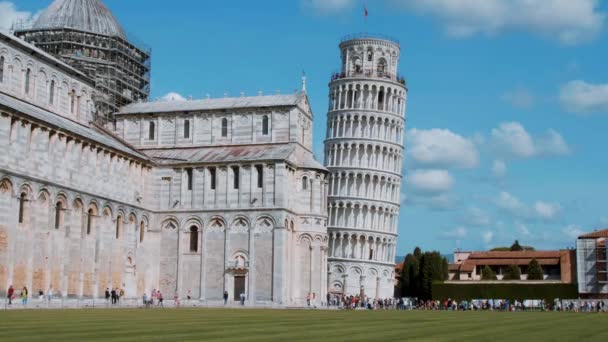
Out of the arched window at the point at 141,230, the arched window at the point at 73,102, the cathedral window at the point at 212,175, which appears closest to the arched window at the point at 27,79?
the arched window at the point at 73,102

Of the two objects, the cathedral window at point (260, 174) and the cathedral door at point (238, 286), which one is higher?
the cathedral window at point (260, 174)

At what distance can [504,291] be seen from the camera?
270 ft

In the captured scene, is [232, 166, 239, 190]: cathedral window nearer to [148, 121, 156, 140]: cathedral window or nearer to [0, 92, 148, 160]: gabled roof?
[0, 92, 148, 160]: gabled roof

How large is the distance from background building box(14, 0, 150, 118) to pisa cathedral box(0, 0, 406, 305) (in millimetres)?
109

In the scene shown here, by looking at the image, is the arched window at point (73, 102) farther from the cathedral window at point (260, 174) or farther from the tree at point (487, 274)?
the tree at point (487, 274)

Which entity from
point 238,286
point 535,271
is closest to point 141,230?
point 238,286

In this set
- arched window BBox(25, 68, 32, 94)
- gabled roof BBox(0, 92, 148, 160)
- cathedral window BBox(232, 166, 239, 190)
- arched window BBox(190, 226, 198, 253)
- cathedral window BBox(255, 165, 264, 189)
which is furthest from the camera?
arched window BBox(190, 226, 198, 253)

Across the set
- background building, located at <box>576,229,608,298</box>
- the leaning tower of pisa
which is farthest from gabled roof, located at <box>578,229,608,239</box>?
the leaning tower of pisa

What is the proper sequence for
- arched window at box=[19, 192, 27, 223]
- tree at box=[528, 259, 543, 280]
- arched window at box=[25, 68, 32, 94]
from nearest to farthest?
arched window at box=[19, 192, 27, 223], arched window at box=[25, 68, 32, 94], tree at box=[528, 259, 543, 280]

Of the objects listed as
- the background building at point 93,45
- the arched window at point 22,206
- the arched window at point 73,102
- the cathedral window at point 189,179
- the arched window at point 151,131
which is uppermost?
the background building at point 93,45

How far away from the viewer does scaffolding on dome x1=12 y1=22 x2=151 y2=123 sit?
204 ft

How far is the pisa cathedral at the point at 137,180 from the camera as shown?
147ft

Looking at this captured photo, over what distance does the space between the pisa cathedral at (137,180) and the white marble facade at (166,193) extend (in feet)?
0.27

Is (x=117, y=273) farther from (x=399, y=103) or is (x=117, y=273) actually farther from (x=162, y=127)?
(x=399, y=103)
